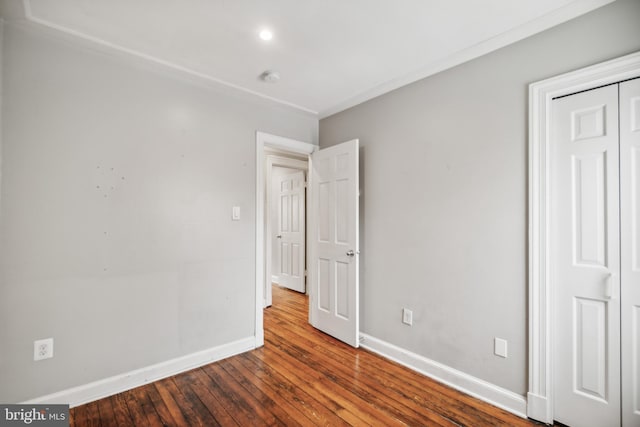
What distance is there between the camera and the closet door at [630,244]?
1.64m

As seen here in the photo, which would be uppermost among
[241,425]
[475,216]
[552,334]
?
[475,216]

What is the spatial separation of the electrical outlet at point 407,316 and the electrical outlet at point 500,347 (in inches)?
Answer: 26.7

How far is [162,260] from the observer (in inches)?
98.0

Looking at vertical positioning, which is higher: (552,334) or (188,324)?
(552,334)

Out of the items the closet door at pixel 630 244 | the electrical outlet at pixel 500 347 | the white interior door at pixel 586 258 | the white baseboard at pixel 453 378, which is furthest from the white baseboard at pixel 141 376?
the closet door at pixel 630 244

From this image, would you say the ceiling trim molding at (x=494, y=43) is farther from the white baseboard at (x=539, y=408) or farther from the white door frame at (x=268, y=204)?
the white baseboard at (x=539, y=408)

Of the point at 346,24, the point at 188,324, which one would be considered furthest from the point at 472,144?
the point at 188,324

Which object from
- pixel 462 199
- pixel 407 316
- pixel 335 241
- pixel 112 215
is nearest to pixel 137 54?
pixel 112 215

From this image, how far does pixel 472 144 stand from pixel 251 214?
6.67ft

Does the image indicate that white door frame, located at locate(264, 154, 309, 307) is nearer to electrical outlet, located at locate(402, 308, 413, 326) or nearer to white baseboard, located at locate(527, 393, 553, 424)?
electrical outlet, located at locate(402, 308, 413, 326)

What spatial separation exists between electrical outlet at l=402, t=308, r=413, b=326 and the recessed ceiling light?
2.40m

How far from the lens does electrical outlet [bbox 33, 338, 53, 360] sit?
197 centimetres

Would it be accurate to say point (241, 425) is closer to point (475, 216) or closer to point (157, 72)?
point (475, 216)

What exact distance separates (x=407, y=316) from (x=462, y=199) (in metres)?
1.12
